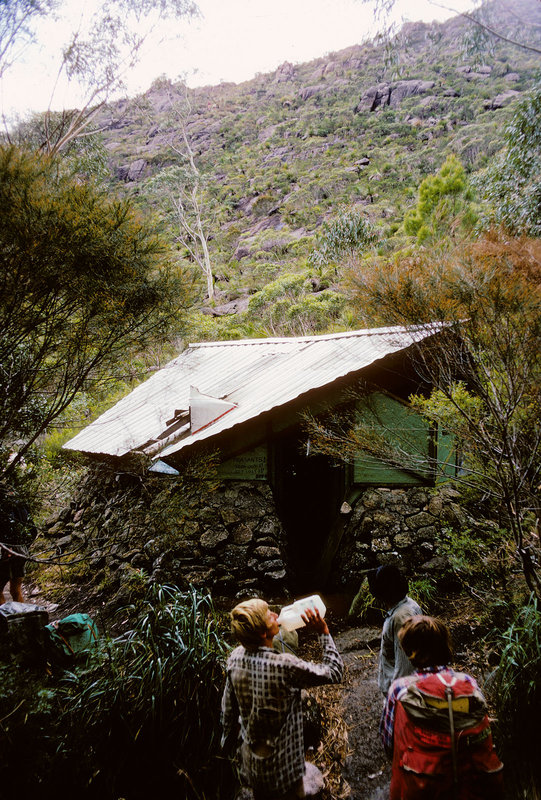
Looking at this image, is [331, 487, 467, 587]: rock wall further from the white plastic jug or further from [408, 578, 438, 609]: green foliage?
the white plastic jug

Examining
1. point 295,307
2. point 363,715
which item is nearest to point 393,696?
point 363,715

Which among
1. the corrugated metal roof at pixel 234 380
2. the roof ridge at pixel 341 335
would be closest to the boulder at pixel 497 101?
the roof ridge at pixel 341 335

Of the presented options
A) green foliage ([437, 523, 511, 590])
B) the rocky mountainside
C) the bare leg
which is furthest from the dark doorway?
the rocky mountainside

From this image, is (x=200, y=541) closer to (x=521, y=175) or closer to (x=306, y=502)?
(x=306, y=502)

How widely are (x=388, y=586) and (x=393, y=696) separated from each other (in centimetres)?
75

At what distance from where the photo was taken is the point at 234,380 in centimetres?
840

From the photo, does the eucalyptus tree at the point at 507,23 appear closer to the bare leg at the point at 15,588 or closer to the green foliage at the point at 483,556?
the green foliage at the point at 483,556

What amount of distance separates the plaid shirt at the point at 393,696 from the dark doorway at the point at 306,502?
394cm

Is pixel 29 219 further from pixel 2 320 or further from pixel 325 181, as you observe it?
pixel 325 181

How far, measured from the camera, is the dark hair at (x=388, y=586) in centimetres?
297

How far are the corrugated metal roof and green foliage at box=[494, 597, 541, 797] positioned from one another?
12.0 feet

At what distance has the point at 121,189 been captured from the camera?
4.34 meters

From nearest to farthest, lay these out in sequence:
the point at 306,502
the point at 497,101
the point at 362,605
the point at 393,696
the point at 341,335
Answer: the point at 393,696 → the point at 362,605 → the point at 341,335 → the point at 306,502 → the point at 497,101

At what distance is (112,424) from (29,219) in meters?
6.60
